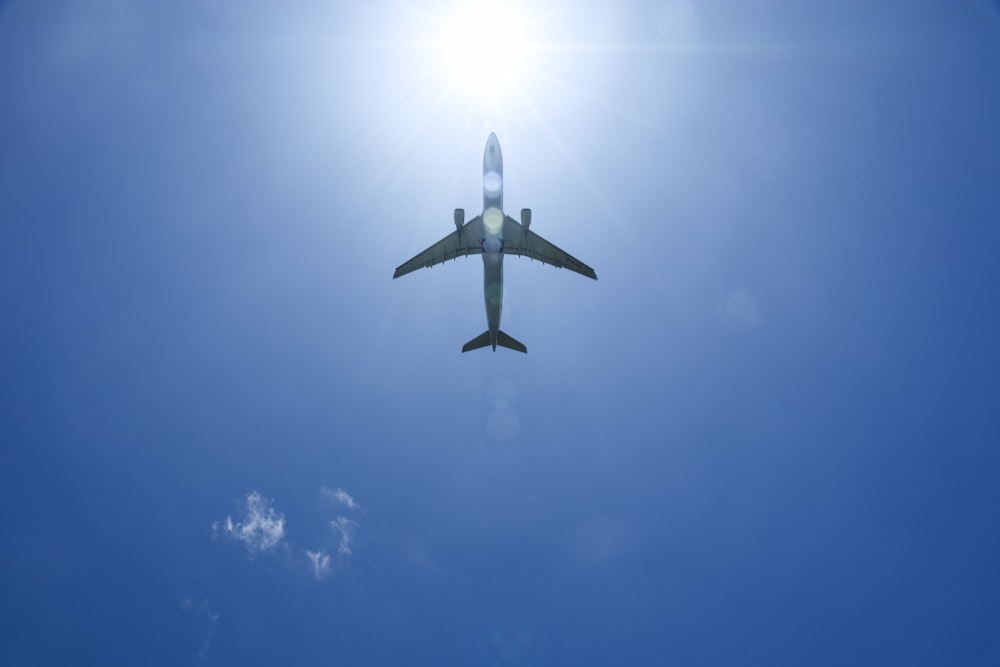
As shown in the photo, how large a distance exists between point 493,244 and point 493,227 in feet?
6.51

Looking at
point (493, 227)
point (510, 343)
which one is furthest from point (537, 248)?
point (510, 343)

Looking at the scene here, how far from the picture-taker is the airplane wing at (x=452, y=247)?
6712cm

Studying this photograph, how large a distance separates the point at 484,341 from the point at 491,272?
1402 cm

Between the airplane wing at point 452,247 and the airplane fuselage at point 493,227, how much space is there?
2954 millimetres

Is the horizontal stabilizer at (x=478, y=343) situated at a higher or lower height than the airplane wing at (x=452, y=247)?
lower

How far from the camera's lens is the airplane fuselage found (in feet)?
207

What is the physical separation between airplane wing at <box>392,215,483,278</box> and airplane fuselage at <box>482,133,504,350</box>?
2.95 meters

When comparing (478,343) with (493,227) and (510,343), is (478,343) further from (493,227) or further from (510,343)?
(493,227)

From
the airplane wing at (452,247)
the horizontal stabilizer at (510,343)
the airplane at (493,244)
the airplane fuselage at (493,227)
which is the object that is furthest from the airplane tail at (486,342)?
the airplane wing at (452,247)

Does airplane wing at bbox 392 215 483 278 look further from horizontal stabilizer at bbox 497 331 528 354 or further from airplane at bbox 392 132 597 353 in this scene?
horizontal stabilizer at bbox 497 331 528 354

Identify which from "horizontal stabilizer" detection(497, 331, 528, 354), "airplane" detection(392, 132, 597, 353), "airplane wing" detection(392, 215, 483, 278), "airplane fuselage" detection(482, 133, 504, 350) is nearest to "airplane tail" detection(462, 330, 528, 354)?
"horizontal stabilizer" detection(497, 331, 528, 354)

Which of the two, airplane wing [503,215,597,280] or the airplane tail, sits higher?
airplane wing [503,215,597,280]

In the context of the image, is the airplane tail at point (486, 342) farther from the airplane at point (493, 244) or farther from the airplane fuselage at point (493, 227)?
the airplane fuselage at point (493, 227)

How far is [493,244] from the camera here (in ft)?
208
